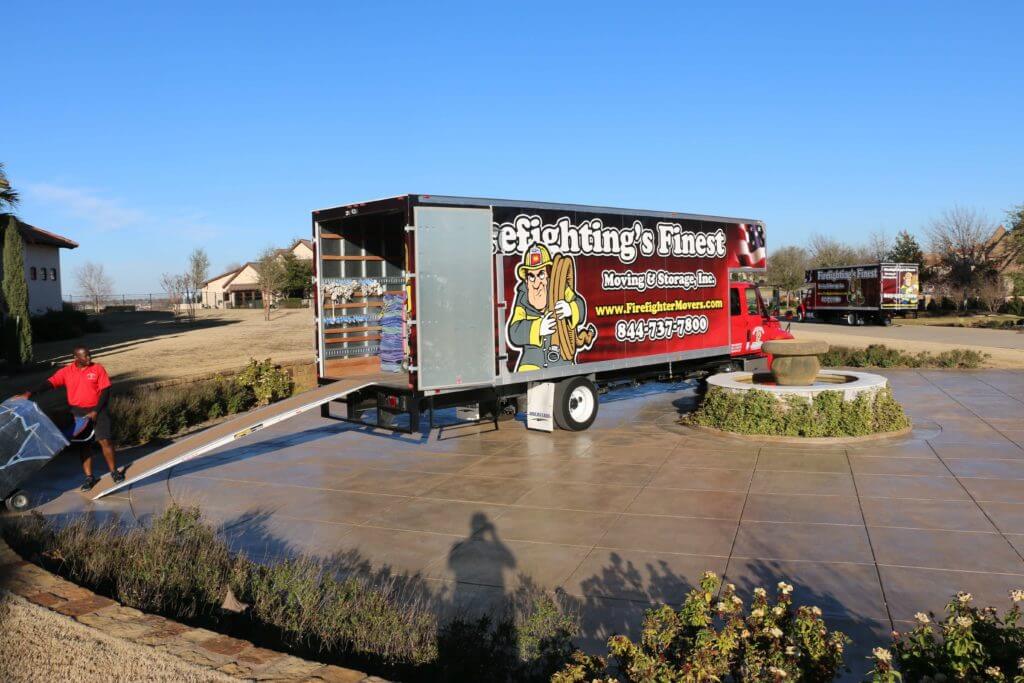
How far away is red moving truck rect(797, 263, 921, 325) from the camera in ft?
139

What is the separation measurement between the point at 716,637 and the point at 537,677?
1035 millimetres

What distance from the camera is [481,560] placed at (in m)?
7.00

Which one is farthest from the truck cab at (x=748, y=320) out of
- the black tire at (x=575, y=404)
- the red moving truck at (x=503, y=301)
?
the black tire at (x=575, y=404)

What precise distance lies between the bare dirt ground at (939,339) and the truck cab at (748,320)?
846 centimetres

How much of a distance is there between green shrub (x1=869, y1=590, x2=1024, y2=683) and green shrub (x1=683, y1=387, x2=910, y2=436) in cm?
782

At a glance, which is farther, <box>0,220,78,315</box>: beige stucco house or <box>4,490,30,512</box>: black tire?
<box>0,220,78,315</box>: beige stucco house

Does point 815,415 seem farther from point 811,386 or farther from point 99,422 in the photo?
point 99,422

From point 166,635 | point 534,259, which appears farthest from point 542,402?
point 166,635

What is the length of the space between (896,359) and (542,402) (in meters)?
13.9

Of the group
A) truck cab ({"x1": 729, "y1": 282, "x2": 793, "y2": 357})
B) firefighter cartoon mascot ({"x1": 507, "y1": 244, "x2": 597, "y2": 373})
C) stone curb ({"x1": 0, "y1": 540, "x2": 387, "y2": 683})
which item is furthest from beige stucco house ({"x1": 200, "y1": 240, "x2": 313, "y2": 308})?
stone curb ({"x1": 0, "y1": 540, "x2": 387, "y2": 683})

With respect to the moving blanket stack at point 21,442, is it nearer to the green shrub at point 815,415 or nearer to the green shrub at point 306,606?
the green shrub at point 306,606

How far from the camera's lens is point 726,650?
3.82 m

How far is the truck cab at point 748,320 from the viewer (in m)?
16.2

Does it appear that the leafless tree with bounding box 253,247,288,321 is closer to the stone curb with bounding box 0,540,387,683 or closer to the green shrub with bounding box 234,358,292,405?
the green shrub with bounding box 234,358,292,405
